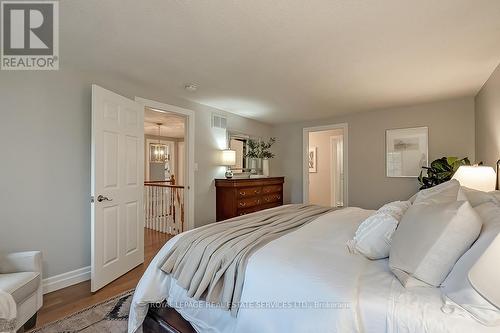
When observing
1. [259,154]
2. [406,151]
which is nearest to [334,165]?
[406,151]

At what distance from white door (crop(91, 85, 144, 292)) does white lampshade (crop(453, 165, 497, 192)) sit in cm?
352

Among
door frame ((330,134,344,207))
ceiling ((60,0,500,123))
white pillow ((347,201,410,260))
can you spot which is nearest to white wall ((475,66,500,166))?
ceiling ((60,0,500,123))

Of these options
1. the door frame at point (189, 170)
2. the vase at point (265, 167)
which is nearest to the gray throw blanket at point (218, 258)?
the door frame at point (189, 170)

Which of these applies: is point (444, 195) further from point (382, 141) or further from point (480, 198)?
point (382, 141)

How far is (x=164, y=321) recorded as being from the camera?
1.61 metres

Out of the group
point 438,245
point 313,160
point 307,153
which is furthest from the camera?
point 313,160

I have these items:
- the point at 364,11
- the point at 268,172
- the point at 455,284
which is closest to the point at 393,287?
the point at 455,284

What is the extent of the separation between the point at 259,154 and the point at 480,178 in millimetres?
3353

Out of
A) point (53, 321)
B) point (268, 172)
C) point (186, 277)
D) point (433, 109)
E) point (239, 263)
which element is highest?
point (433, 109)

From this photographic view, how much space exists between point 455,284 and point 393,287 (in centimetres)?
21

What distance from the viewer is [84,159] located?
263cm

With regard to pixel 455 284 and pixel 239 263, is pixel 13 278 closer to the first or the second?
pixel 239 263

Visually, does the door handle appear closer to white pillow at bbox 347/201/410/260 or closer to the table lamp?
the table lamp

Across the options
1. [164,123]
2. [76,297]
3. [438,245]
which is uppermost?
[164,123]
